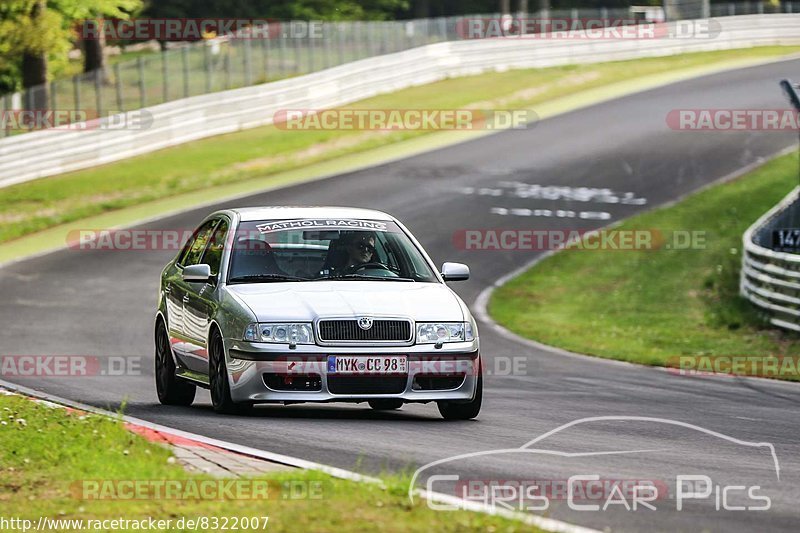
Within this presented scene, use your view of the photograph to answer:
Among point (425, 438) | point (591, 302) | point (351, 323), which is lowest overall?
point (591, 302)

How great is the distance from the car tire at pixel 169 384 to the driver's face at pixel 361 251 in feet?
5.88

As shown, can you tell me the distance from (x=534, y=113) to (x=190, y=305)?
30.7m

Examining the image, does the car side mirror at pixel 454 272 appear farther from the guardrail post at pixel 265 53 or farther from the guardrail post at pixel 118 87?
the guardrail post at pixel 265 53

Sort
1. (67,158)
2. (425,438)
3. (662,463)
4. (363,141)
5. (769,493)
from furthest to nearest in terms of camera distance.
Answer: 1. (363,141)
2. (67,158)
3. (425,438)
4. (662,463)
5. (769,493)

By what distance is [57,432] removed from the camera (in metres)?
8.86

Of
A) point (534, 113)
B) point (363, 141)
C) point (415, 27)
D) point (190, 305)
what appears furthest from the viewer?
point (415, 27)

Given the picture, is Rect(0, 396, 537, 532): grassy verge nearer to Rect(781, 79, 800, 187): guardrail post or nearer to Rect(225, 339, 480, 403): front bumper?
Rect(225, 339, 480, 403): front bumper

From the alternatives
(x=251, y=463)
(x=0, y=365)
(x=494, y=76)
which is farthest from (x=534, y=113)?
(x=251, y=463)

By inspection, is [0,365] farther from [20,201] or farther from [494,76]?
[494,76]

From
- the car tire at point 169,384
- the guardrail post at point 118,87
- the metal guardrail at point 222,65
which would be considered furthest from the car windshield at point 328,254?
the guardrail post at point 118,87

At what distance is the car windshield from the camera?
35.3ft

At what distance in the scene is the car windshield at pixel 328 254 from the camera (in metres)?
10.8

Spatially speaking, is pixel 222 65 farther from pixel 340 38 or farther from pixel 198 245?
pixel 198 245

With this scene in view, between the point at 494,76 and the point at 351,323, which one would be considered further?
the point at 494,76
